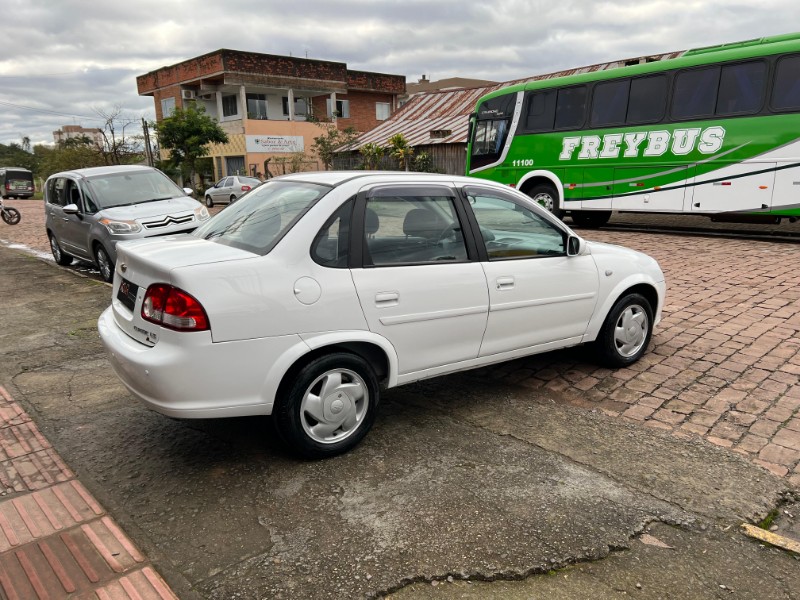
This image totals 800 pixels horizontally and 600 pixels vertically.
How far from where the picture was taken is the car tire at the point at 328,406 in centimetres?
329

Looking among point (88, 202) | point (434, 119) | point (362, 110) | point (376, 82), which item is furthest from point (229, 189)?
point (376, 82)

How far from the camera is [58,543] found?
2834mm

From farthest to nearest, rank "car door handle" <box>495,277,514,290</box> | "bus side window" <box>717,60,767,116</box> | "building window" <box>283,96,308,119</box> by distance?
"building window" <box>283,96,308,119</box>, "bus side window" <box>717,60,767,116</box>, "car door handle" <box>495,277,514,290</box>

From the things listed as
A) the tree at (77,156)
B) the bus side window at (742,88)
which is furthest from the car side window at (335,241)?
the tree at (77,156)

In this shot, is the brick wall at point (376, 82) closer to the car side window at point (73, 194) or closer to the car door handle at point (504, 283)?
the car side window at point (73, 194)

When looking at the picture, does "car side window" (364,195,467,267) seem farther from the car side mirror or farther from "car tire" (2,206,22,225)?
"car tire" (2,206,22,225)

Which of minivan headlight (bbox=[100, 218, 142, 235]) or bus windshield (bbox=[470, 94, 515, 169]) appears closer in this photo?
minivan headlight (bbox=[100, 218, 142, 235])

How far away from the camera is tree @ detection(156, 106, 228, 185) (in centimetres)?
3225

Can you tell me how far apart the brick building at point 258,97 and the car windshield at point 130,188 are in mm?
26641

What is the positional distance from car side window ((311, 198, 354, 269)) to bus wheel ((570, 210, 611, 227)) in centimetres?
1220

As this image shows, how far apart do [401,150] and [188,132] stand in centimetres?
1377

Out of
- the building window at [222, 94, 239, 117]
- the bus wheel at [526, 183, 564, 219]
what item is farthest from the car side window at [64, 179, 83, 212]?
the building window at [222, 94, 239, 117]

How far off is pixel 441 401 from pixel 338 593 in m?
2.10

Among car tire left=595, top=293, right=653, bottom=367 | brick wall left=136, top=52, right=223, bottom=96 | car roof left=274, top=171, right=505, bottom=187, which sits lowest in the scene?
car tire left=595, top=293, right=653, bottom=367
